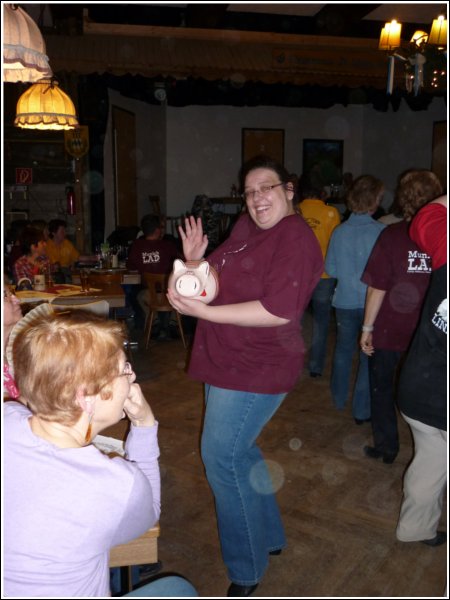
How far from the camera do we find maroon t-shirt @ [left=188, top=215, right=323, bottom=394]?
5.91ft

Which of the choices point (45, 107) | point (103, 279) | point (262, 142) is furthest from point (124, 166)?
point (45, 107)

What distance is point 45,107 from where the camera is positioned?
4281mm

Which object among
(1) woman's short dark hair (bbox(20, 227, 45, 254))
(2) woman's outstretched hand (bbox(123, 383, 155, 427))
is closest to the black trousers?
(2) woman's outstretched hand (bbox(123, 383, 155, 427))

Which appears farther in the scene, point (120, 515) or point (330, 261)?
point (330, 261)

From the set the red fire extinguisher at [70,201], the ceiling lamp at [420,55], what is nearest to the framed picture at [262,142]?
Answer: the red fire extinguisher at [70,201]

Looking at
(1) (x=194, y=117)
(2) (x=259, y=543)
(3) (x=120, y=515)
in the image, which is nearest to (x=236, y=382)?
(2) (x=259, y=543)

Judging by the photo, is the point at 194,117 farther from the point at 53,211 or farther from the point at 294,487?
the point at 294,487

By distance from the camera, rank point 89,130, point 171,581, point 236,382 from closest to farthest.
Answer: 1. point 171,581
2. point 236,382
3. point 89,130

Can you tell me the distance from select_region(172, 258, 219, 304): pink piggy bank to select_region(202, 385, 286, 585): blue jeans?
0.34 metres

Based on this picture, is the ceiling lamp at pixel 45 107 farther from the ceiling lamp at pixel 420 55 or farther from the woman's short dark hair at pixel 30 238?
the ceiling lamp at pixel 420 55

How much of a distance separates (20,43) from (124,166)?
764cm

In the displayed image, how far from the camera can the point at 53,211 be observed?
8.56 meters

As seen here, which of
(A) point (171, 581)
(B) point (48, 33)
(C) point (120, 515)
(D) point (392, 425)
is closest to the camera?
(C) point (120, 515)

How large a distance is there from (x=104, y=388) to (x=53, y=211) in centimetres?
791
